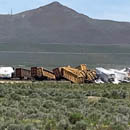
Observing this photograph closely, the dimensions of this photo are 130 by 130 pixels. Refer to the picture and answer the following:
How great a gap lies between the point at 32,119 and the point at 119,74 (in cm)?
3340

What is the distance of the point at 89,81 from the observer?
1646 inches

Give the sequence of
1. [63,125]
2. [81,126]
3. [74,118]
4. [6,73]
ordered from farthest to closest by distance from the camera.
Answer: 1. [6,73]
2. [74,118]
3. [63,125]
4. [81,126]

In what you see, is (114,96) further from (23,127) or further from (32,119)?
(23,127)

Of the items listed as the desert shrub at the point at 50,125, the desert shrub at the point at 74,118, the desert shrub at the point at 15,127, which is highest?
the desert shrub at the point at 15,127

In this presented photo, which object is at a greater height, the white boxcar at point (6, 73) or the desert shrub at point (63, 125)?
the white boxcar at point (6, 73)

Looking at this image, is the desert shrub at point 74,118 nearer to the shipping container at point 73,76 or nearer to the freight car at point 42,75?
the shipping container at point 73,76

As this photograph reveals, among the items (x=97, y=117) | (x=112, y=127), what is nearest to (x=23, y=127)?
(x=112, y=127)

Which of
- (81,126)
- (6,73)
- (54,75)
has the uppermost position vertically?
(6,73)

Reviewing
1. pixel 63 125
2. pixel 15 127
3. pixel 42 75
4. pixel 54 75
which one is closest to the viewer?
pixel 15 127

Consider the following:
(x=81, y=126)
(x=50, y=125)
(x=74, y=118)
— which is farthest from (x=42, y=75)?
(x=81, y=126)

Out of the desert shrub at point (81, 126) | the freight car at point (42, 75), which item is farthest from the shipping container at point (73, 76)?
the desert shrub at point (81, 126)

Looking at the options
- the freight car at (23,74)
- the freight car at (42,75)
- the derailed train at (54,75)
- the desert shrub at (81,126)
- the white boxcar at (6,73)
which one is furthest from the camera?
the white boxcar at (6,73)

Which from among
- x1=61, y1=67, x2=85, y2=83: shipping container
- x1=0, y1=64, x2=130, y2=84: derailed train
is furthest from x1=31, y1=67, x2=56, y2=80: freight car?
x1=61, y1=67, x2=85, y2=83: shipping container

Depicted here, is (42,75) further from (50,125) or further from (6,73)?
(50,125)
